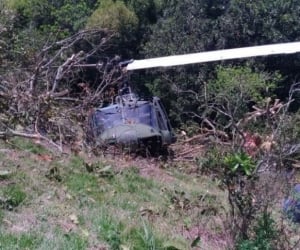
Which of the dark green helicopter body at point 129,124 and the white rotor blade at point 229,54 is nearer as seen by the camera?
the white rotor blade at point 229,54

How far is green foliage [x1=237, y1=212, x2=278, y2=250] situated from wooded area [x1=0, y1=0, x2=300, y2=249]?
0.01m

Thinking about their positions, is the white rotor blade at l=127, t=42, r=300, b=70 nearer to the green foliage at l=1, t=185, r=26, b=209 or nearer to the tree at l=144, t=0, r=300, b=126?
the green foliage at l=1, t=185, r=26, b=209

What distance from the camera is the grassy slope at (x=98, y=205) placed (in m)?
5.14

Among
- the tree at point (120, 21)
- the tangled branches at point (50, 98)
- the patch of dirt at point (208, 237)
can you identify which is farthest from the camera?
the tree at point (120, 21)

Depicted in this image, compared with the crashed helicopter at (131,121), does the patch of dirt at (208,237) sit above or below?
above

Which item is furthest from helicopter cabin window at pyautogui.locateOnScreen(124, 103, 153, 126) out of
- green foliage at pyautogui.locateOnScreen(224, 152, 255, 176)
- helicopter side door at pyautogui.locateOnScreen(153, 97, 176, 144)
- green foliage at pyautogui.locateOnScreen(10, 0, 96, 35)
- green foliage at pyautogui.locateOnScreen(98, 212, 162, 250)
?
green foliage at pyautogui.locateOnScreen(10, 0, 96, 35)

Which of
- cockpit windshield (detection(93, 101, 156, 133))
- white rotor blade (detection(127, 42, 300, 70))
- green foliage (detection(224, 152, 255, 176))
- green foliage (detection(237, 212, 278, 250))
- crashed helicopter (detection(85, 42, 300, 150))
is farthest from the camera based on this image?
cockpit windshield (detection(93, 101, 156, 133))

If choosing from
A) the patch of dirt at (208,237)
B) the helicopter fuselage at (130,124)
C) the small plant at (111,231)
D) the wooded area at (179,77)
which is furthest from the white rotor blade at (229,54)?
the small plant at (111,231)

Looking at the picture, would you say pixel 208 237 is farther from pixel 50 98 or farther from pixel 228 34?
pixel 228 34

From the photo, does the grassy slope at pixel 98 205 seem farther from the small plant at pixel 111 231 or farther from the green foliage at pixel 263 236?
the green foliage at pixel 263 236

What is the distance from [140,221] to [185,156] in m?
6.11

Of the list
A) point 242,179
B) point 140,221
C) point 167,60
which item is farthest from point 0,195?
point 167,60

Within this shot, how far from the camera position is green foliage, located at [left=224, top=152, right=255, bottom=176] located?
5.03 m

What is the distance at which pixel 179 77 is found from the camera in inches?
723
